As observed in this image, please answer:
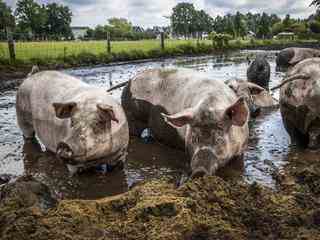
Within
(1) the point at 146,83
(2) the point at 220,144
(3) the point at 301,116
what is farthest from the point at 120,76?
(2) the point at 220,144

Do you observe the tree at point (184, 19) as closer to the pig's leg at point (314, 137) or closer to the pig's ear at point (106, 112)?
the pig's leg at point (314, 137)

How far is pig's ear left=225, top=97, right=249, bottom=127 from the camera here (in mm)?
6035

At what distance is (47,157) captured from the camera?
827cm

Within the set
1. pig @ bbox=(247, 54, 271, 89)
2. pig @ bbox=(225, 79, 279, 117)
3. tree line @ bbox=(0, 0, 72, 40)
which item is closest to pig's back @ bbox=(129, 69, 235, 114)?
pig @ bbox=(225, 79, 279, 117)

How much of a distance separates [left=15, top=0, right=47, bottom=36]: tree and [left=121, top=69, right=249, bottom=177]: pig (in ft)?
244

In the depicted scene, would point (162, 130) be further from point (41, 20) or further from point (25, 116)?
point (41, 20)

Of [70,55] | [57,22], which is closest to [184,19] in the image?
[57,22]

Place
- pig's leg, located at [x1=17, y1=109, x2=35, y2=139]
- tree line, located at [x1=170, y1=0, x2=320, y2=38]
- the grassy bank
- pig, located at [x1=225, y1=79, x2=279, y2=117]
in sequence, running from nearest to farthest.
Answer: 1. pig's leg, located at [x1=17, y1=109, x2=35, y2=139]
2. pig, located at [x1=225, y1=79, x2=279, y2=117]
3. the grassy bank
4. tree line, located at [x1=170, y1=0, x2=320, y2=38]

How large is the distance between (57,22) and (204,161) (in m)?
87.8

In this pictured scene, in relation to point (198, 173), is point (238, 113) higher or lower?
higher

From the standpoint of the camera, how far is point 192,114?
6.14m

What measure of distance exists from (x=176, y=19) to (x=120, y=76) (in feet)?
407

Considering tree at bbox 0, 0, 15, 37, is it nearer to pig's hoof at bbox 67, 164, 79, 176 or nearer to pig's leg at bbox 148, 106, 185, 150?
pig's leg at bbox 148, 106, 185, 150

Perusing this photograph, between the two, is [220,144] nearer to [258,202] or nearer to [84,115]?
[258,202]
